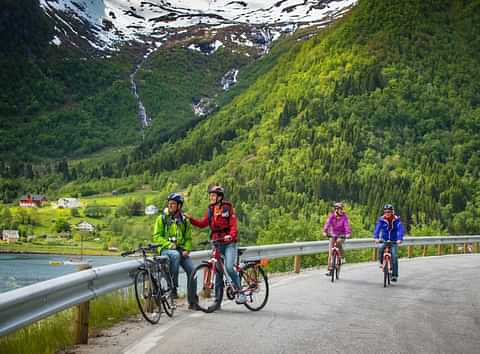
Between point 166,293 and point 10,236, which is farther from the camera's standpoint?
point 10,236

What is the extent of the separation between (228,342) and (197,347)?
1.51 ft

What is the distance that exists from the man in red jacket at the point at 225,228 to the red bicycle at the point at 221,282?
8cm

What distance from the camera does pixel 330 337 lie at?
8.55 metres

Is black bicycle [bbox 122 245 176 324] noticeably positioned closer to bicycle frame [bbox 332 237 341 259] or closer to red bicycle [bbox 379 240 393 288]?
red bicycle [bbox 379 240 393 288]

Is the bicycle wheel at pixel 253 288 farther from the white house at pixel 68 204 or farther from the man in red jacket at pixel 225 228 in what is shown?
the white house at pixel 68 204

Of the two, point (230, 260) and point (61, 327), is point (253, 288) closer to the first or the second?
point (230, 260)

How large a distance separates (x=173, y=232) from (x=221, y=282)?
1.05m

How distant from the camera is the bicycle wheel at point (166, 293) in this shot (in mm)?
9939

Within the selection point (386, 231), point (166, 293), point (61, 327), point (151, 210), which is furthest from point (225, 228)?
point (151, 210)

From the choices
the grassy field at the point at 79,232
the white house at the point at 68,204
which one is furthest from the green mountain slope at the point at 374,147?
the white house at the point at 68,204

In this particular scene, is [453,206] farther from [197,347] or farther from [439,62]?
[197,347]

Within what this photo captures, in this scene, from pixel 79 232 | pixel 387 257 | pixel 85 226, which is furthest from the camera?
pixel 85 226

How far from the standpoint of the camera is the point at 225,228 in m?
11.0

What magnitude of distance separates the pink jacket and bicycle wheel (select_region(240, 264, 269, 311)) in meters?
6.02
